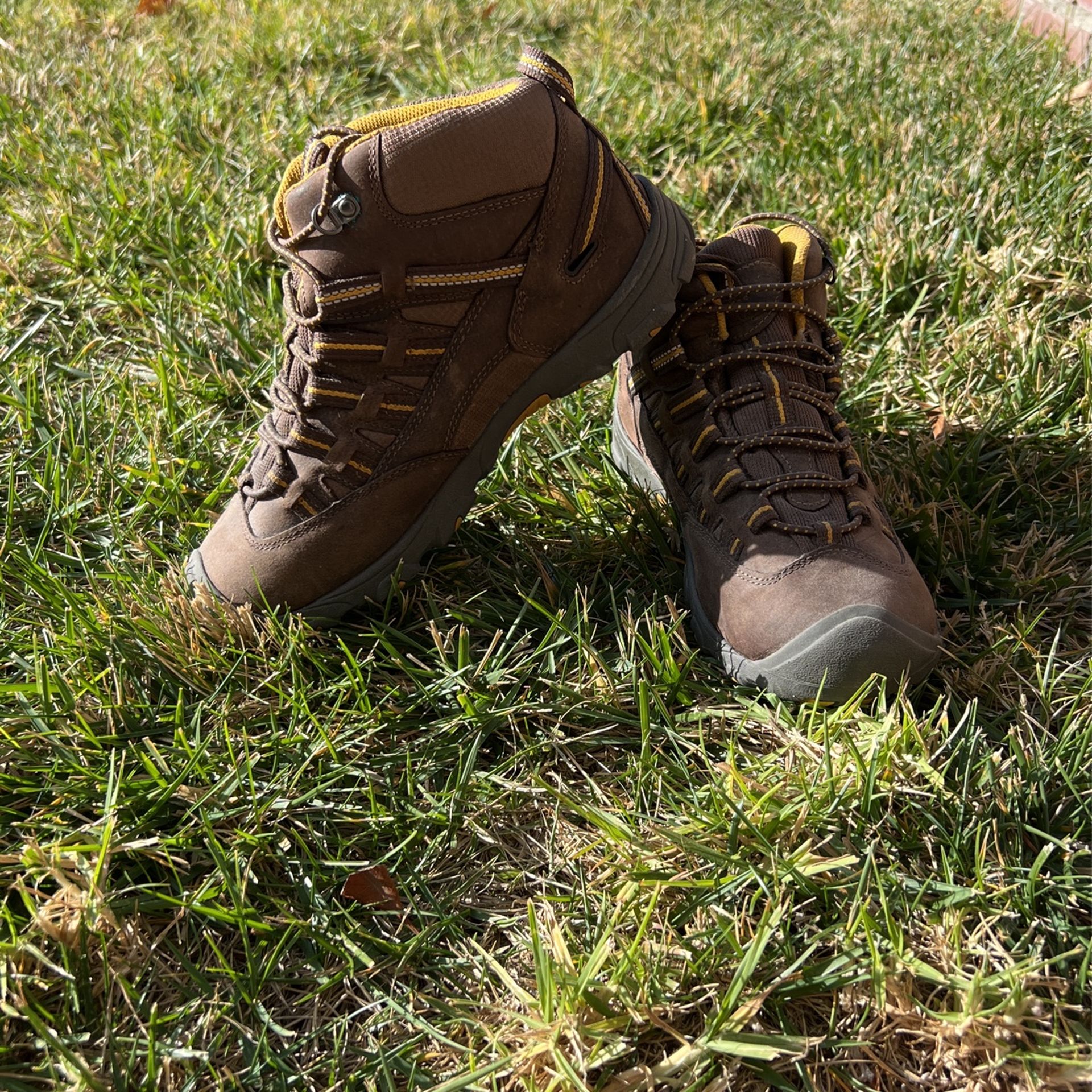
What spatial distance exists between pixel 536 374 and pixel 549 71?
1.75ft

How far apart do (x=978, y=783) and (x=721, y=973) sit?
0.45m

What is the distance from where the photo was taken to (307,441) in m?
1.69

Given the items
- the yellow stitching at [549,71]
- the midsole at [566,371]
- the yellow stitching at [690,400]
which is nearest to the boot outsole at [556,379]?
the midsole at [566,371]

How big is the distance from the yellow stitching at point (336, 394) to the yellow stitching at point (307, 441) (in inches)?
3.2

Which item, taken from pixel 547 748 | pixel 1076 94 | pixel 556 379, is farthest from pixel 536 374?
pixel 1076 94

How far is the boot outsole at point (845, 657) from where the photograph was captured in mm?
1473

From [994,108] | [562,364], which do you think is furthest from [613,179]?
[994,108]

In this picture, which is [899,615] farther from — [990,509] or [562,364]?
[562,364]

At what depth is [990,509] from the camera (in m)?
1.82

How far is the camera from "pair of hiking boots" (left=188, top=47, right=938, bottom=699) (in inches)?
60.8

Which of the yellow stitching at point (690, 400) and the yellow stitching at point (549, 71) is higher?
the yellow stitching at point (549, 71)

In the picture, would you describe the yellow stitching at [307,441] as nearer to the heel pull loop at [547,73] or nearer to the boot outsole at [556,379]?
the boot outsole at [556,379]

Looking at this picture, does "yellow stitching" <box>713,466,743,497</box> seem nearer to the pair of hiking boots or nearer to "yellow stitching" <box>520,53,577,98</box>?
the pair of hiking boots

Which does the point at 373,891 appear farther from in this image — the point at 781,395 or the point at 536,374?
the point at 781,395
